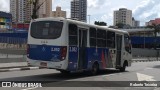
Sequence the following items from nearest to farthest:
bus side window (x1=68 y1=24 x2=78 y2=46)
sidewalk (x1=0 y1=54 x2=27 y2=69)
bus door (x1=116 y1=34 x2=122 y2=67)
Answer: bus side window (x1=68 y1=24 x2=78 y2=46)
bus door (x1=116 y1=34 x2=122 y2=67)
sidewalk (x1=0 y1=54 x2=27 y2=69)

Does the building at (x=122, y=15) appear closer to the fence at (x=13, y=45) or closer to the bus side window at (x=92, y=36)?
the fence at (x=13, y=45)

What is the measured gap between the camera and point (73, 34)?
18984mm

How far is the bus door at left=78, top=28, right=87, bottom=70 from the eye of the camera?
778 inches

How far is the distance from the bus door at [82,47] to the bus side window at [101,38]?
1830 millimetres

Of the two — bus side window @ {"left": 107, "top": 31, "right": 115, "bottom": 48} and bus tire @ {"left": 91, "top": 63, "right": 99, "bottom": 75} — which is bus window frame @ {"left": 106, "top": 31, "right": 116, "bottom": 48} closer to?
bus side window @ {"left": 107, "top": 31, "right": 115, "bottom": 48}

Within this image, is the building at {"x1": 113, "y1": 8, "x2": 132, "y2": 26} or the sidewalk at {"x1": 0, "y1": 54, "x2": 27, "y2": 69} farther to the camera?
the building at {"x1": 113, "y1": 8, "x2": 132, "y2": 26}

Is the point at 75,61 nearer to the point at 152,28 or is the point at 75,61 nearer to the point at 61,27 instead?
the point at 61,27

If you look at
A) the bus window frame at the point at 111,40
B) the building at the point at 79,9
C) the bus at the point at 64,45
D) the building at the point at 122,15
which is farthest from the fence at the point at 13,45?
the building at the point at 122,15

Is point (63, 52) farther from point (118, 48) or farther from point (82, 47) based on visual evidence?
point (118, 48)

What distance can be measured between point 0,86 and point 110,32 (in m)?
11.4

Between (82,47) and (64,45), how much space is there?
2.06 metres

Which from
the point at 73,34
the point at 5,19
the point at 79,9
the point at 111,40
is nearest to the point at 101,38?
the point at 111,40

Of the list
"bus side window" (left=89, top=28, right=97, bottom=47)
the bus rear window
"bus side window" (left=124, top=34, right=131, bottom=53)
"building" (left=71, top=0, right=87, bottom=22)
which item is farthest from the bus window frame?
"building" (left=71, top=0, right=87, bottom=22)

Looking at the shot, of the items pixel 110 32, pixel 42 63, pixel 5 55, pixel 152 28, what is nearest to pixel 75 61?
pixel 42 63
